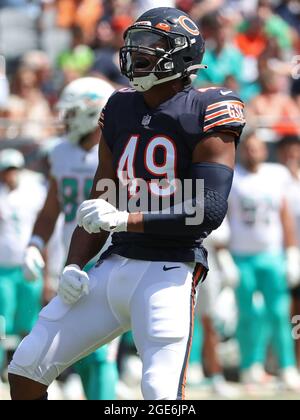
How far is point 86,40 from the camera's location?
1073 centimetres

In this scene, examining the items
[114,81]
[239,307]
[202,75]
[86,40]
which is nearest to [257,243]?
[239,307]

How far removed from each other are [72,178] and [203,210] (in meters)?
2.00

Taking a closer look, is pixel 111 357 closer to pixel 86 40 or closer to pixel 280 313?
pixel 280 313

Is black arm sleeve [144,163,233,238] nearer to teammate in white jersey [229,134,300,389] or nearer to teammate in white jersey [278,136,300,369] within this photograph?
teammate in white jersey [229,134,300,389]

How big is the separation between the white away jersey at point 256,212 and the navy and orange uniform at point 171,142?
141 inches

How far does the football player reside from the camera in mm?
4234

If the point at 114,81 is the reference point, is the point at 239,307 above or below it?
below

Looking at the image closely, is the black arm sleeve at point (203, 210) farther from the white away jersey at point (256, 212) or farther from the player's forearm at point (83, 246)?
the white away jersey at point (256, 212)

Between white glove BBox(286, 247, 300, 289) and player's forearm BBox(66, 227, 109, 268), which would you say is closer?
player's forearm BBox(66, 227, 109, 268)

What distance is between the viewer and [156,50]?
14.5ft

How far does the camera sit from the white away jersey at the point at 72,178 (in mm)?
6047

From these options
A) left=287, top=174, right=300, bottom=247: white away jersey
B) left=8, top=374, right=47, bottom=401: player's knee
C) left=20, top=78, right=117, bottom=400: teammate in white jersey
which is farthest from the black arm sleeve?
left=287, top=174, right=300, bottom=247: white away jersey

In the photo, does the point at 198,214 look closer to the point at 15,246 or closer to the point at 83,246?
the point at 83,246

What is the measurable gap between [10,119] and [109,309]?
5.03m
